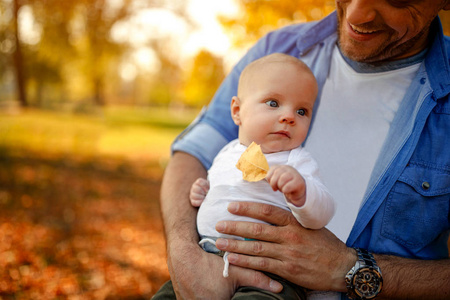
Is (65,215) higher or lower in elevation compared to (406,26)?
lower

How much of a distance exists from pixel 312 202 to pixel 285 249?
320mm

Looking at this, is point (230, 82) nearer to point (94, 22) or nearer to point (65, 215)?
point (65, 215)

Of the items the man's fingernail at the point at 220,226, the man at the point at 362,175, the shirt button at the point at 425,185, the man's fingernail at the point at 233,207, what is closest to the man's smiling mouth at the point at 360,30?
the man at the point at 362,175

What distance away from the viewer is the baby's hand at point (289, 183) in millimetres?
1376

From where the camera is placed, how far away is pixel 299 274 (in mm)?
1644

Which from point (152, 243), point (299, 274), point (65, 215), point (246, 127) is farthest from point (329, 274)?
point (65, 215)

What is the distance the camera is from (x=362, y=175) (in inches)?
76.1

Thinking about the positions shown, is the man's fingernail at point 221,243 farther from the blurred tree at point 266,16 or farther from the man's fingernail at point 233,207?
the blurred tree at point 266,16

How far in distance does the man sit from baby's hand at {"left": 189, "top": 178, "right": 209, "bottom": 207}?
0.26ft

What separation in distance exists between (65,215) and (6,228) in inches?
42.8

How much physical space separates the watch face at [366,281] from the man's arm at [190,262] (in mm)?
384

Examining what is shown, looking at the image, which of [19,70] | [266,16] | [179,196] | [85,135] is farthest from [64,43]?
[179,196]

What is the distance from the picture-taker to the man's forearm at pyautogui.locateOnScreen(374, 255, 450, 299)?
5.59 ft

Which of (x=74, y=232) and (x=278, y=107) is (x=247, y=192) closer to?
(x=278, y=107)
